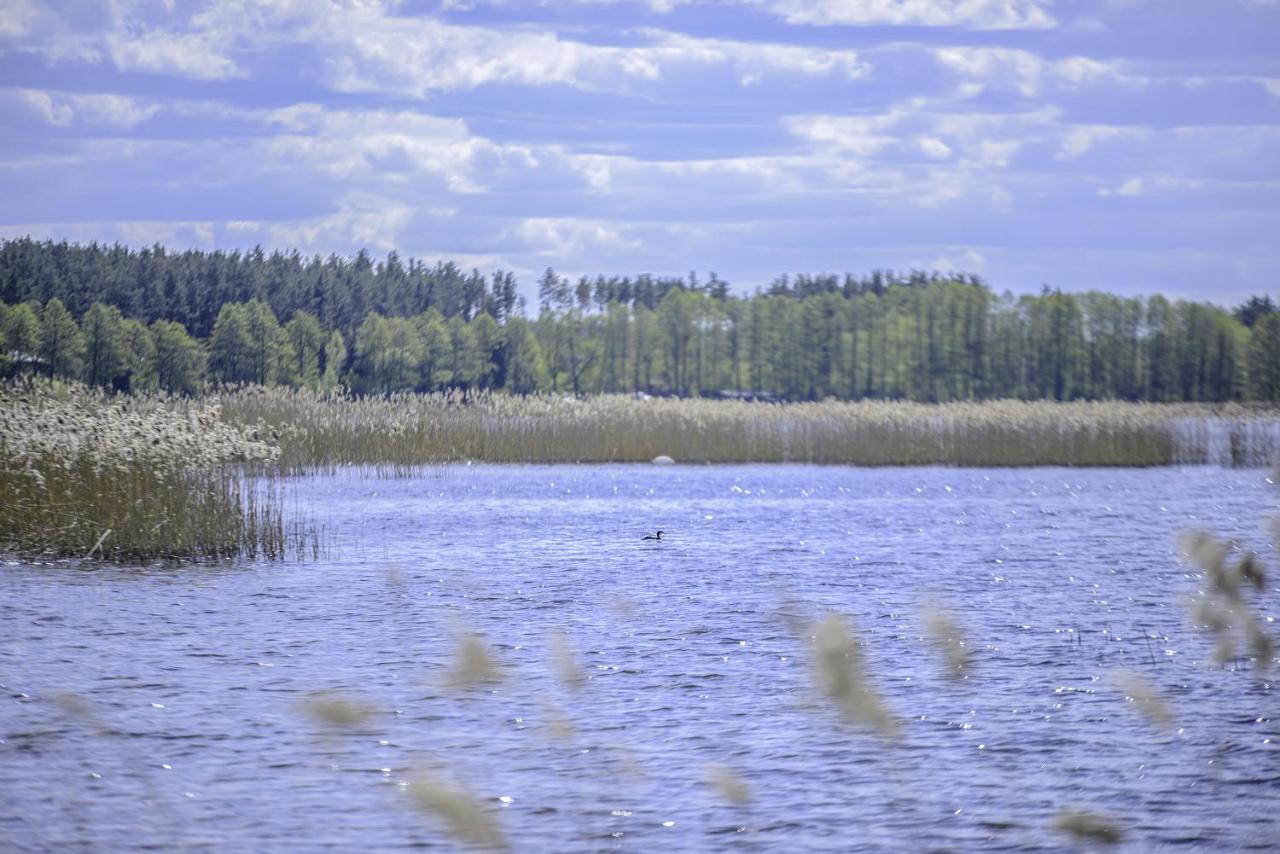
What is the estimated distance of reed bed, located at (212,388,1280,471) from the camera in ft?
106

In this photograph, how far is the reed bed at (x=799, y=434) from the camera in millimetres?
32312

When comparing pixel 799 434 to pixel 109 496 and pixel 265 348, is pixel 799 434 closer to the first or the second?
pixel 109 496

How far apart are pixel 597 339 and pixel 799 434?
63895mm

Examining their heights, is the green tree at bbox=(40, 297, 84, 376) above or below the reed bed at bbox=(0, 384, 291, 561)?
above

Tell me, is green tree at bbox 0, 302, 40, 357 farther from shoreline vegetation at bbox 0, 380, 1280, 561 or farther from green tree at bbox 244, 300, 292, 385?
shoreline vegetation at bbox 0, 380, 1280, 561

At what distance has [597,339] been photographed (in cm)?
9806

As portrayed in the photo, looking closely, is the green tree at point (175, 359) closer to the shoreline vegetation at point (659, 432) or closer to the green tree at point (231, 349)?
the green tree at point (231, 349)

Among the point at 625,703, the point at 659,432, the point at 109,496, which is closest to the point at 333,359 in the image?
the point at 659,432

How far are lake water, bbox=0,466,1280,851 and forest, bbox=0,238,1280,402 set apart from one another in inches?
2036

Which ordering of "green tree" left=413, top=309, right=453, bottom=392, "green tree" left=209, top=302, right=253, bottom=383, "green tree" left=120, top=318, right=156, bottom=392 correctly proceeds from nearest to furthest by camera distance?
"green tree" left=120, top=318, right=156, bottom=392, "green tree" left=209, top=302, right=253, bottom=383, "green tree" left=413, top=309, right=453, bottom=392

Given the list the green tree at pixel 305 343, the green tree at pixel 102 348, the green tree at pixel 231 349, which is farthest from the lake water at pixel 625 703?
the green tree at pixel 305 343

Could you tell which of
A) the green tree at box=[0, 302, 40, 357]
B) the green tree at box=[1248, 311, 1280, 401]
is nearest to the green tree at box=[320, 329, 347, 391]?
the green tree at box=[0, 302, 40, 357]

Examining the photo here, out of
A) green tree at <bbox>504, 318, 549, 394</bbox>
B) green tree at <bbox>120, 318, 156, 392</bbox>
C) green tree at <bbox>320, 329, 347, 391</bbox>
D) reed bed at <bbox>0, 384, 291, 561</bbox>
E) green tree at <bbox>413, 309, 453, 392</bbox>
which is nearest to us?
reed bed at <bbox>0, 384, 291, 561</bbox>

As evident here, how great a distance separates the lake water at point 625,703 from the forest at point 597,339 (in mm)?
51714
